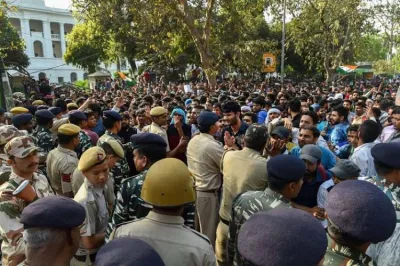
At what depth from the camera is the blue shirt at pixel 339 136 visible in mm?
6170

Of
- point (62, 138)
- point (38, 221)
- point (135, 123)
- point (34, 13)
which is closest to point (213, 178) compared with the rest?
point (62, 138)

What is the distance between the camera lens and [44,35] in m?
59.2

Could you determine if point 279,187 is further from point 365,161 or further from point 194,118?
point 194,118

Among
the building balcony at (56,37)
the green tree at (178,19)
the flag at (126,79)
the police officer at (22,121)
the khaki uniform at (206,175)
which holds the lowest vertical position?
the khaki uniform at (206,175)

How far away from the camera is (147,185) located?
2127mm

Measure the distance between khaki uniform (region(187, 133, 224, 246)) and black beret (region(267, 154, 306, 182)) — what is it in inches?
69.3

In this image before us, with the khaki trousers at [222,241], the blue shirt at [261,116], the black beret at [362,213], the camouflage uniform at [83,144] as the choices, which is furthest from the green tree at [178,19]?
the black beret at [362,213]

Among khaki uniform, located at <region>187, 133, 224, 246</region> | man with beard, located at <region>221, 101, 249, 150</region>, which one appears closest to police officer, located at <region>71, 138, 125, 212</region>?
khaki uniform, located at <region>187, 133, 224, 246</region>

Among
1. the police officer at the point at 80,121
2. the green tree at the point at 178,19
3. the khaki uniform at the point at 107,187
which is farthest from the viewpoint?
the green tree at the point at 178,19

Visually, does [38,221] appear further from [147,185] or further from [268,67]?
[268,67]

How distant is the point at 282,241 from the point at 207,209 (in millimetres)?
3423

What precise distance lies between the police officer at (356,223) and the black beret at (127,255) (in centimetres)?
93

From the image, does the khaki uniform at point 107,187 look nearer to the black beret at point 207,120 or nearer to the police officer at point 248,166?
the police officer at point 248,166

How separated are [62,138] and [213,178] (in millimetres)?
1870
